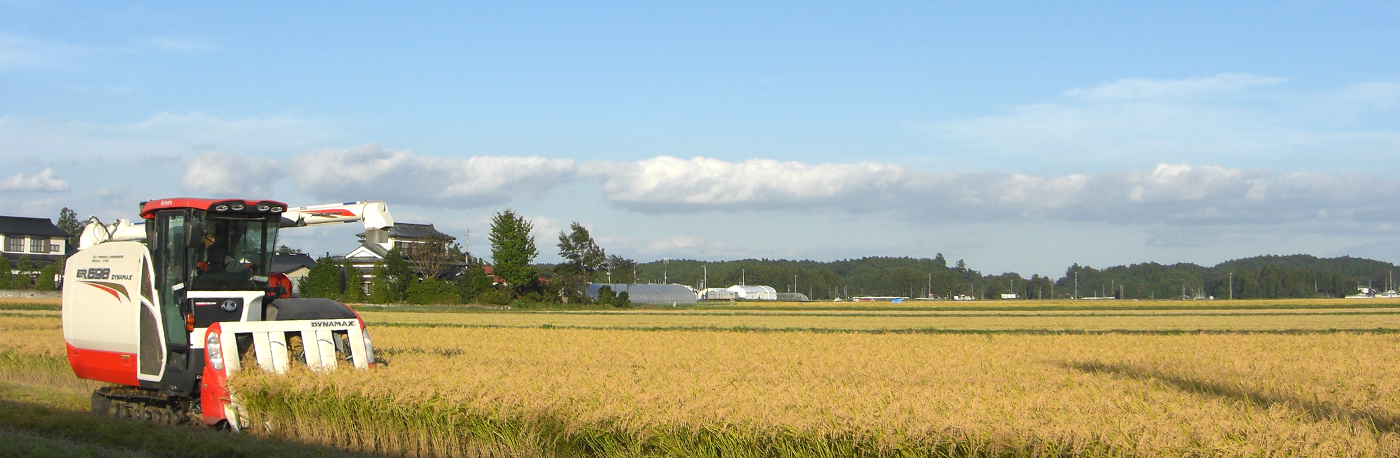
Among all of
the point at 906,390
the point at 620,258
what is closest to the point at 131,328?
the point at 906,390

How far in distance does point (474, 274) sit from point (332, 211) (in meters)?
72.5

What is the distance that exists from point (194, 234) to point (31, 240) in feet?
347

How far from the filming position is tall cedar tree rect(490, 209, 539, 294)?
8806 cm

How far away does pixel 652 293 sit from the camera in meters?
107

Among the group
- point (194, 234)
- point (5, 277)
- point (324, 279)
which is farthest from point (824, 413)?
point (5, 277)

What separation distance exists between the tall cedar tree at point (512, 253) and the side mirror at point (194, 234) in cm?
7633

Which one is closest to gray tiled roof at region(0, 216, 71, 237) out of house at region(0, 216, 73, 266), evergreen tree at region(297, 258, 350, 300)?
house at region(0, 216, 73, 266)

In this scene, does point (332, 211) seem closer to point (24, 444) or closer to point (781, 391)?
point (24, 444)

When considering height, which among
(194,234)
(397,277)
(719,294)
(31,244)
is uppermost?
(31,244)

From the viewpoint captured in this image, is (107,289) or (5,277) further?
(5,277)

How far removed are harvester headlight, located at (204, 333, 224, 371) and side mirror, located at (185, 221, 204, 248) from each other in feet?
4.01

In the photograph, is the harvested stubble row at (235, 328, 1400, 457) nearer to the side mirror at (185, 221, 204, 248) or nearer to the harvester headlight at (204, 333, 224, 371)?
the harvester headlight at (204, 333, 224, 371)

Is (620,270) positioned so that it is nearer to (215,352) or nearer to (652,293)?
(652,293)

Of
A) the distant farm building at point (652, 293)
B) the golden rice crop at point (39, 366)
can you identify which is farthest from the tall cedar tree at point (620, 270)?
the golden rice crop at point (39, 366)
